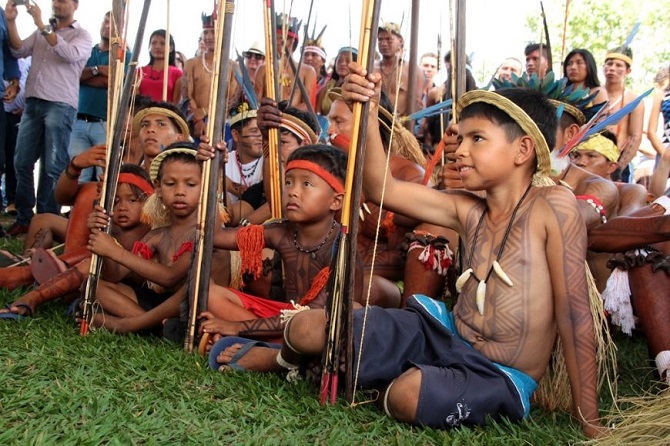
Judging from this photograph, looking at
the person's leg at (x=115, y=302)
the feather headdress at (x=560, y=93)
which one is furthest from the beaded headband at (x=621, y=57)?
the person's leg at (x=115, y=302)

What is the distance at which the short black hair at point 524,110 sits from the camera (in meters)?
2.80

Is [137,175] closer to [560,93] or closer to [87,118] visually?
[560,93]

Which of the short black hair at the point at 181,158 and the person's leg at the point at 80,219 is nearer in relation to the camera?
the short black hair at the point at 181,158

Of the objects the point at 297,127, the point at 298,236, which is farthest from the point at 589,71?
the point at 298,236

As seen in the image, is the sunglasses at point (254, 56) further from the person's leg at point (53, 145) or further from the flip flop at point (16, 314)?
the flip flop at point (16, 314)

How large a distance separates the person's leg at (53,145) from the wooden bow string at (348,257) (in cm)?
472

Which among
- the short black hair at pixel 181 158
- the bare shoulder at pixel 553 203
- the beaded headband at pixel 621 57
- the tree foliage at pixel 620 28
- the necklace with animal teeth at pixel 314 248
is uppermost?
the tree foliage at pixel 620 28

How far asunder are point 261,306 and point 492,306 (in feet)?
4.22

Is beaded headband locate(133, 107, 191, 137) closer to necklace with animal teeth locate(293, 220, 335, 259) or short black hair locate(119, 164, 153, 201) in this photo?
short black hair locate(119, 164, 153, 201)

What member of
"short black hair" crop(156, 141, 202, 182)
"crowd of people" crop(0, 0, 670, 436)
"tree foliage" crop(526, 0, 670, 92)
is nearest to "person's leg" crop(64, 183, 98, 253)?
"crowd of people" crop(0, 0, 670, 436)

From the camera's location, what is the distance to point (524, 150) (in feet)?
9.28

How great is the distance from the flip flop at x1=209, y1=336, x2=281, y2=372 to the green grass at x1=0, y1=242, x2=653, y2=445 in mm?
54

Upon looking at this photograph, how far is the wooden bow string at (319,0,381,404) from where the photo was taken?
8.61ft

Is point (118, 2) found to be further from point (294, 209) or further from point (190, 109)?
point (190, 109)
